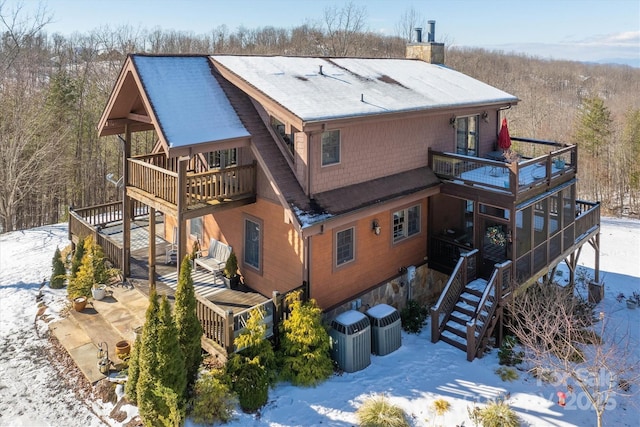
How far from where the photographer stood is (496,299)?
1336 centimetres

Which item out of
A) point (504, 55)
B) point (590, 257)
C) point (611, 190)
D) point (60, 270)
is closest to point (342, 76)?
point (60, 270)

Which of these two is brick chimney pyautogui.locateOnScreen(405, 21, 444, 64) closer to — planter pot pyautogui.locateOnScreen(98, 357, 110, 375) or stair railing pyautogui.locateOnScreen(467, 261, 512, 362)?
stair railing pyautogui.locateOnScreen(467, 261, 512, 362)

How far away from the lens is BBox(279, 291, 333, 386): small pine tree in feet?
36.2

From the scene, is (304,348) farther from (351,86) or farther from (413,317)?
(351,86)

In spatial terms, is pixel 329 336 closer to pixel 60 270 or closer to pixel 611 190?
pixel 60 270

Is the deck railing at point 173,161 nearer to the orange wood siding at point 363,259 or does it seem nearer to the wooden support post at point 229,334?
the orange wood siding at point 363,259

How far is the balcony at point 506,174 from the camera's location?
13.3 meters

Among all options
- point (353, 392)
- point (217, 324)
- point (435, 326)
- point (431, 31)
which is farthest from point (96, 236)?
point (431, 31)

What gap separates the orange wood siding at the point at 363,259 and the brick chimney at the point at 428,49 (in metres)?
8.70

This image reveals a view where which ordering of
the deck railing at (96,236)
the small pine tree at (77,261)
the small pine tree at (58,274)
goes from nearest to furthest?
the deck railing at (96,236) < the small pine tree at (77,261) < the small pine tree at (58,274)

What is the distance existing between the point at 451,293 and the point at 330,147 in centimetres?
553

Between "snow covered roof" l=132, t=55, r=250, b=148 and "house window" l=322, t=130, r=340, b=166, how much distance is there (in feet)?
6.90

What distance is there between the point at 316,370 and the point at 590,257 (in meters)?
18.4

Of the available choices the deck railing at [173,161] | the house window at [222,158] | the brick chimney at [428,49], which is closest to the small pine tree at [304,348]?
the house window at [222,158]
